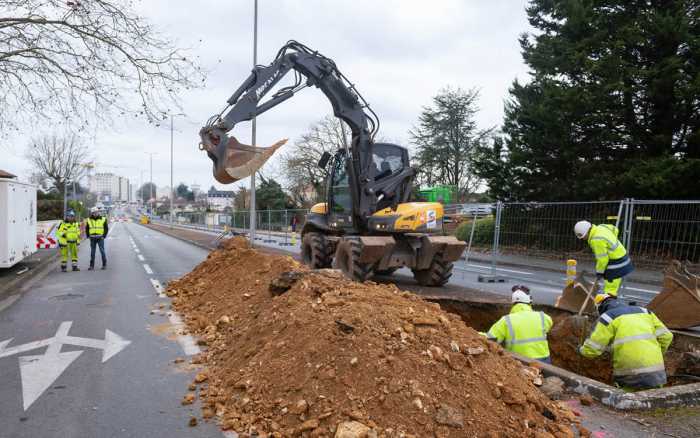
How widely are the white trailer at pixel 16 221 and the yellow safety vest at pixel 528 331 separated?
12.1 meters

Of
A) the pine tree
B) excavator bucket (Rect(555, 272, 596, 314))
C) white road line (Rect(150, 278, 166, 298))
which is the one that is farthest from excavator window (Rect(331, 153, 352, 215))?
the pine tree

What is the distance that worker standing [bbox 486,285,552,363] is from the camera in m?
5.14

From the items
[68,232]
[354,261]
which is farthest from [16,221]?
[354,261]

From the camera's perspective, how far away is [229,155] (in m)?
9.16

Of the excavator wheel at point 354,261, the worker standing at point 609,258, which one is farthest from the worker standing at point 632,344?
the excavator wheel at point 354,261

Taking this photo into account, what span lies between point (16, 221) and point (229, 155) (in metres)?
7.50

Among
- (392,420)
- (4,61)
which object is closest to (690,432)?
(392,420)

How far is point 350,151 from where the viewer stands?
424 inches

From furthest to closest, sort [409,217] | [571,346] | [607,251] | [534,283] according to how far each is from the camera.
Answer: [534,283]
[409,217]
[607,251]
[571,346]

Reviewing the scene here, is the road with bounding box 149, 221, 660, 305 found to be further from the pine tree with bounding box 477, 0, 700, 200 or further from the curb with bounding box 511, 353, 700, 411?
the curb with bounding box 511, 353, 700, 411

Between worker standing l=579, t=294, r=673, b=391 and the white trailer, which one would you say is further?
the white trailer

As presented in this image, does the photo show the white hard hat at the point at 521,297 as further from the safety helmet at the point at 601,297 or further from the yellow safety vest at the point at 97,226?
the yellow safety vest at the point at 97,226

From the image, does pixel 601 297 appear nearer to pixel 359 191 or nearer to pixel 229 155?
pixel 359 191

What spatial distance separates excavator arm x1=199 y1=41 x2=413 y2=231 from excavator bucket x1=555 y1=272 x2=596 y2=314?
14.5 feet
